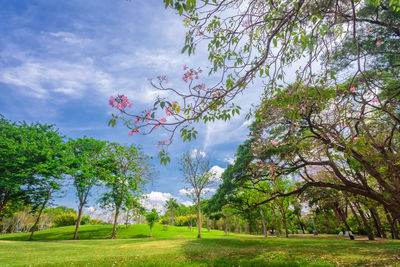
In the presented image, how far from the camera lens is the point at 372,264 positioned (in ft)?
22.3

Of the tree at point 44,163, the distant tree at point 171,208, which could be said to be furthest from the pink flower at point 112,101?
the distant tree at point 171,208

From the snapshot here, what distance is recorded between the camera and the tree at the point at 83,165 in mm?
25877

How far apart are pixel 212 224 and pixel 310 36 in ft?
234

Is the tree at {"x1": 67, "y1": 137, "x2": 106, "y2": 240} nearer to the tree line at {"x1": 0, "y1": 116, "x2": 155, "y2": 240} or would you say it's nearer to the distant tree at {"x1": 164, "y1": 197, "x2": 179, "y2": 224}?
the tree line at {"x1": 0, "y1": 116, "x2": 155, "y2": 240}

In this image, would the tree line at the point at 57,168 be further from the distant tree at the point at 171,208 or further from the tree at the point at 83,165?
the distant tree at the point at 171,208

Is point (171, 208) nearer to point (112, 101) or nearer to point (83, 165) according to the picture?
point (83, 165)

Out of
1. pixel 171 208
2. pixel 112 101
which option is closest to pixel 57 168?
pixel 112 101

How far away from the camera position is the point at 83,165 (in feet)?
86.3

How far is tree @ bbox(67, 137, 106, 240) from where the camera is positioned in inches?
1019

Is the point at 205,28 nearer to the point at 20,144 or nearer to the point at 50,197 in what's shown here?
the point at 20,144

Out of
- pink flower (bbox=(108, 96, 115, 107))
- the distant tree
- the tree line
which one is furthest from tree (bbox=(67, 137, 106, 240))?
the distant tree

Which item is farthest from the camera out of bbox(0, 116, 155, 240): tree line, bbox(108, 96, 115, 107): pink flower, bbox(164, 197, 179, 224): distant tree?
bbox(164, 197, 179, 224): distant tree

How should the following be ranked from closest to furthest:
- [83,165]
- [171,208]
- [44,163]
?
[44,163] → [83,165] → [171,208]

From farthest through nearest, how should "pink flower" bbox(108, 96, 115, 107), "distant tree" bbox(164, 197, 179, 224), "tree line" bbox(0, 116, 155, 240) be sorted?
1. "distant tree" bbox(164, 197, 179, 224)
2. "tree line" bbox(0, 116, 155, 240)
3. "pink flower" bbox(108, 96, 115, 107)
